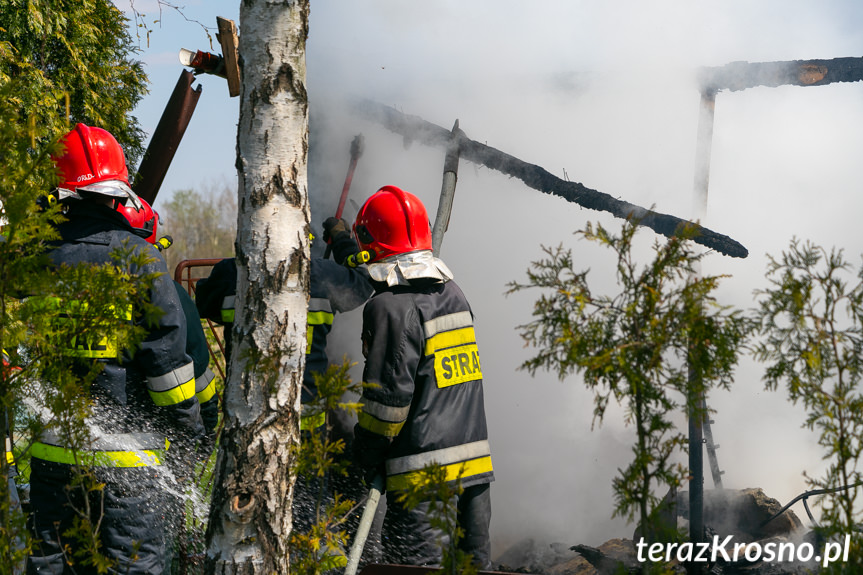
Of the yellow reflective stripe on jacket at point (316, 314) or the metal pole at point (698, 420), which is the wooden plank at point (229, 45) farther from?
the metal pole at point (698, 420)

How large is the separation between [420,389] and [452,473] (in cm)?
39

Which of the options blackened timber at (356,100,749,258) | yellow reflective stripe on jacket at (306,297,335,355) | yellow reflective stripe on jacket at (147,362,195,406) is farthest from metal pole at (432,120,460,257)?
yellow reflective stripe on jacket at (147,362,195,406)

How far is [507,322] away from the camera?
736 centimetres

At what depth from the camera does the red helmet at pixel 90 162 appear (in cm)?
339

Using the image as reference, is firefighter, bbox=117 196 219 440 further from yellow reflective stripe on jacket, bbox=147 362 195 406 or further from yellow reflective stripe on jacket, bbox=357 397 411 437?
yellow reflective stripe on jacket, bbox=357 397 411 437

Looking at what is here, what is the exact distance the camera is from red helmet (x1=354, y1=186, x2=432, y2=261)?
349 cm

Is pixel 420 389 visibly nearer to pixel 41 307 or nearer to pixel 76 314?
pixel 76 314

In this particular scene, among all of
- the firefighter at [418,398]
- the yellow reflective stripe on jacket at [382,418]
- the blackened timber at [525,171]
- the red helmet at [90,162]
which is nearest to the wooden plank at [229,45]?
the red helmet at [90,162]

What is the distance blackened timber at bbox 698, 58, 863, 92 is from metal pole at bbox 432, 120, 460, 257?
2.03 meters

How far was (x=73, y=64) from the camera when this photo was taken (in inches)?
304

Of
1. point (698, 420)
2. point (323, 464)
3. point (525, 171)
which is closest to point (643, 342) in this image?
point (698, 420)

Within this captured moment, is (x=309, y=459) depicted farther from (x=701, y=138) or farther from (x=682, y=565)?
(x=701, y=138)


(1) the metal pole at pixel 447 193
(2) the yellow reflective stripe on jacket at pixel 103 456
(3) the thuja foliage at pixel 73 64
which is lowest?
(2) the yellow reflective stripe on jacket at pixel 103 456

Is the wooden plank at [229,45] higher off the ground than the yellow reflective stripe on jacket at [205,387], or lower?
higher
